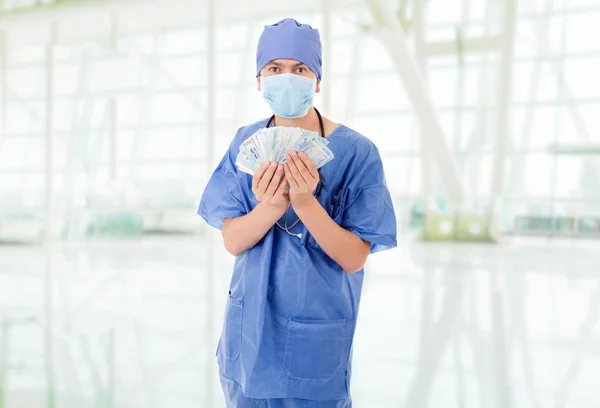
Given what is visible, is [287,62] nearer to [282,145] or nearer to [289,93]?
[289,93]

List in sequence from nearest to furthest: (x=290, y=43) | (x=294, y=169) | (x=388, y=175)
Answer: (x=294, y=169) → (x=290, y=43) → (x=388, y=175)

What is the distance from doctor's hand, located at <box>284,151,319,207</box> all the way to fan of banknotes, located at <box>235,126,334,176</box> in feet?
0.08

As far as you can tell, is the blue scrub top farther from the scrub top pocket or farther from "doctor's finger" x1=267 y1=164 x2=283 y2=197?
"doctor's finger" x1=267 y1=164 x2=283 y2=197

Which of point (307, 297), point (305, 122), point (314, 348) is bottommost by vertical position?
point (314, 348)

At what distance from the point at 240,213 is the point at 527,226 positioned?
1874 cm

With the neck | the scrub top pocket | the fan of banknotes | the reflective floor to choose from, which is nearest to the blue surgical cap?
the neck

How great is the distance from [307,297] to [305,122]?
439mm

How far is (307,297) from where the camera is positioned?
1326 millimetres

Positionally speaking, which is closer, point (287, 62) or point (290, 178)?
point (290, 178)

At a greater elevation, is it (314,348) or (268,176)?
(268,176)

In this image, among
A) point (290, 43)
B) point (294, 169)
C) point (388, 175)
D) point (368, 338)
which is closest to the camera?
point (294, 169)

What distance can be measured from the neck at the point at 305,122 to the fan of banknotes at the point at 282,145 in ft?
0.60

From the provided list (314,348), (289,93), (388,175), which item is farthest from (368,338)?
(289,93)

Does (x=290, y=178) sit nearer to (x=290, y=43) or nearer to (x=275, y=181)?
(x=275, y=181)
